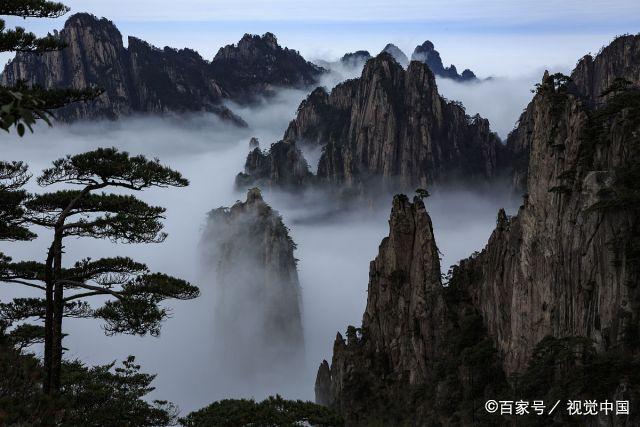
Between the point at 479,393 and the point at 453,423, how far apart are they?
3.60 metres

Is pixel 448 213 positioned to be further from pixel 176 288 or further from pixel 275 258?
pixel 176 288

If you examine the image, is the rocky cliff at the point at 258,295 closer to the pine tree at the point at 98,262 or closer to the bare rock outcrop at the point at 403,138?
the bare rock outcrop at the point at 403,138

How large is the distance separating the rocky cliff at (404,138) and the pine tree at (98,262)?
158978mm

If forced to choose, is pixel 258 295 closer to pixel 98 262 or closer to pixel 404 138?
pixel 404 138

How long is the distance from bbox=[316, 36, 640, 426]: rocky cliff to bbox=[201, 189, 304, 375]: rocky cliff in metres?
48.9

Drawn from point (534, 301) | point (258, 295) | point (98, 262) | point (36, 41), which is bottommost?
point (98, 262)

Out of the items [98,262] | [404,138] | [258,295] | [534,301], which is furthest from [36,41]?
[404,138]

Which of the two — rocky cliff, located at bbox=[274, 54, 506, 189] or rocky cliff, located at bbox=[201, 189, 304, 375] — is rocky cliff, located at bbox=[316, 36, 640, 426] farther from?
rocky cliff, located at bbox=[274, 54, 506, 189]

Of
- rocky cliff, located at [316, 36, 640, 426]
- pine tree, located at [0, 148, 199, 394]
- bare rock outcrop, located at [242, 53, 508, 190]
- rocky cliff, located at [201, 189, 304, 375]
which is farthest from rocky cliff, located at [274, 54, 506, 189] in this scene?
A: pine tree, located at [0, 148, 199, 394]

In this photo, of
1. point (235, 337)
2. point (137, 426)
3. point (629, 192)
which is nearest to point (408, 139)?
Result: point (235, 337)

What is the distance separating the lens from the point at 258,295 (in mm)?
120938

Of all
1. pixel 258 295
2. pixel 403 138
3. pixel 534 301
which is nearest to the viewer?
pixel 534 301

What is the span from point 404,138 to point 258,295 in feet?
257

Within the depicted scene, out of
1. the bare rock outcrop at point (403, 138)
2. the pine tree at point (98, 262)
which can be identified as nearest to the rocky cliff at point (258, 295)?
the bare rock outcrop at point (403, 138)
